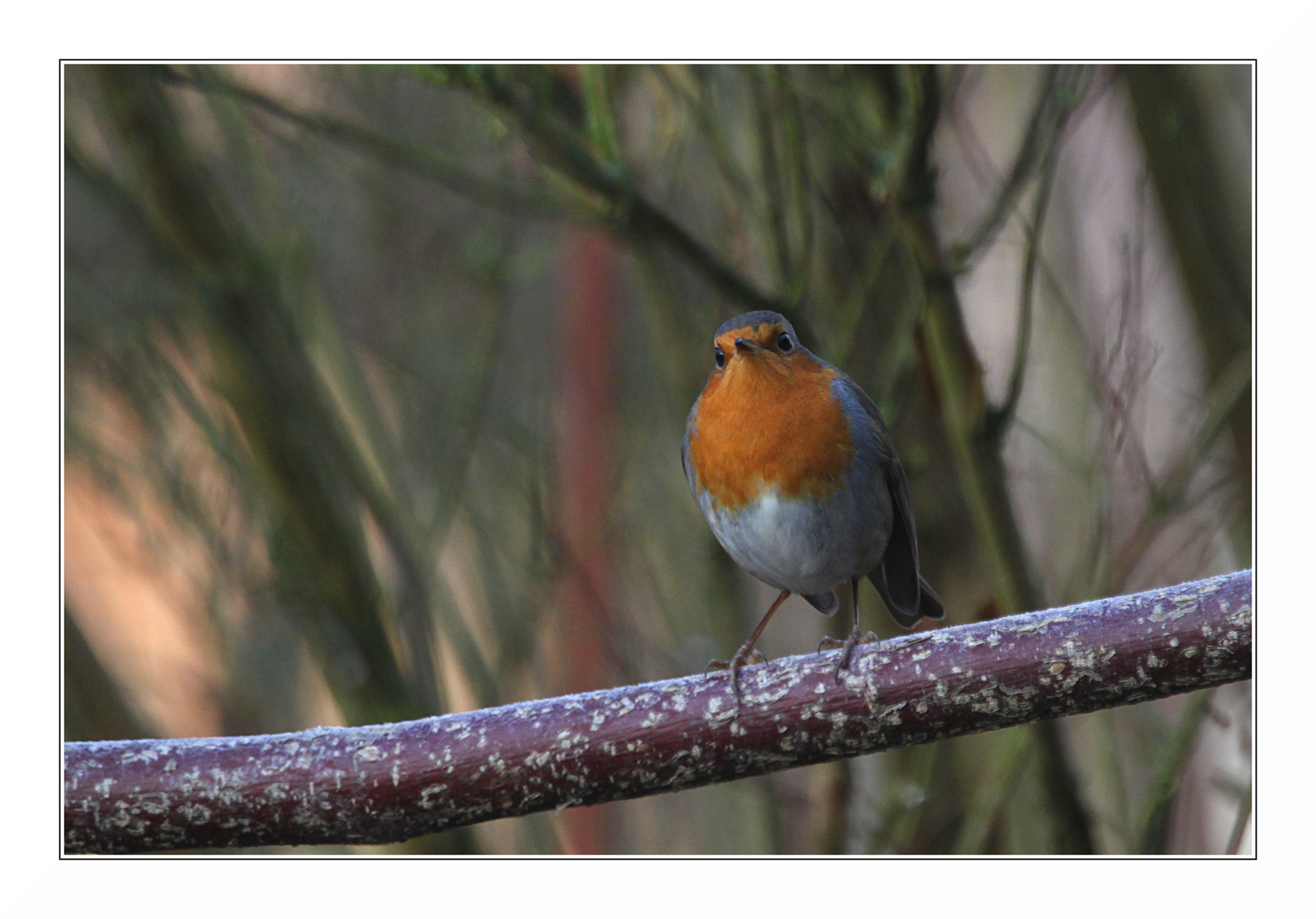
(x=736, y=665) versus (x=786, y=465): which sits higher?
(x=786, y=465)

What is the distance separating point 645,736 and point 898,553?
742mm

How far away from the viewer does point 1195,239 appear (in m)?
2.57

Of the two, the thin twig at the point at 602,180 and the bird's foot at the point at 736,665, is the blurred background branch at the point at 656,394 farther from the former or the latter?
the bird's foot at the point at 736,665

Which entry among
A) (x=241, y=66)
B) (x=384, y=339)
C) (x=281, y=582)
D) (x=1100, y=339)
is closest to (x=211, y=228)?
(x=241, y=66)

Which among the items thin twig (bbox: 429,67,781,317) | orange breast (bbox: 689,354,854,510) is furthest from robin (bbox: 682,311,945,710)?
thin twig (bbox: 429,67,781,317)

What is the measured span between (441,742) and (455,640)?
4.38 ft

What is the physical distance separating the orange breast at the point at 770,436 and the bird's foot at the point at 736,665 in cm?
25

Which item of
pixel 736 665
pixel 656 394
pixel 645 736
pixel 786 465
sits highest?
pixel 656 394

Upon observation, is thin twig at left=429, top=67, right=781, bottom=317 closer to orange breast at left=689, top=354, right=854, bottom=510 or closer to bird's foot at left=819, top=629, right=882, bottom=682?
orange breast at left=689, top=354, right=854, bottom=510

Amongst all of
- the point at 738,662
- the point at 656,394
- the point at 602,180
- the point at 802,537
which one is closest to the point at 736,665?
the point at 738,662

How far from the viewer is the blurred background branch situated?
2.33 meters

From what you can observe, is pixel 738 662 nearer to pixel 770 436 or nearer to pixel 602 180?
pixel 770 436

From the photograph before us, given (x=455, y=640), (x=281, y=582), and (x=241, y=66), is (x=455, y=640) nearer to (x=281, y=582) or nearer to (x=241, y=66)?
(x=281, y=582)

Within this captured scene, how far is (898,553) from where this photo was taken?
213 centimetres
